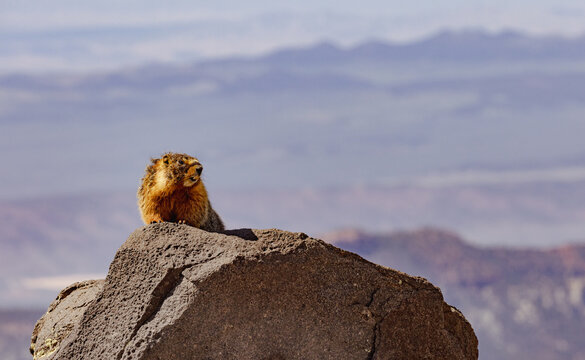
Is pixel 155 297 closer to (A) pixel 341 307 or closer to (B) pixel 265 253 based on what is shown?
(B) pixel 265 253

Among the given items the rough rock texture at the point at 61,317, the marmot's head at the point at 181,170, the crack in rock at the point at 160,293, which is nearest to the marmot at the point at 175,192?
the marmot's head at the point at 181,170

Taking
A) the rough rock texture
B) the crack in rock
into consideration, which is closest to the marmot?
the crack in rock

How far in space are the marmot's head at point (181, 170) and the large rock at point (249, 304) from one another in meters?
0.73

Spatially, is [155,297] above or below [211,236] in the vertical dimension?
below

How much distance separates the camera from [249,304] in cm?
1095

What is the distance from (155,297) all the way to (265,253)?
155 centimetres

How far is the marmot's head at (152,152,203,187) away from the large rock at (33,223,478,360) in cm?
73

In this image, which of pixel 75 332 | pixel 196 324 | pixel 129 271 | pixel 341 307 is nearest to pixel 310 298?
pixel 341 307

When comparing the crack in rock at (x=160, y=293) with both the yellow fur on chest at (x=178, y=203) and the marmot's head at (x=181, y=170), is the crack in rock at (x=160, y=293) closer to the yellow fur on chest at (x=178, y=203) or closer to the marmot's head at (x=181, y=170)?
the yellow fur on chest at (x=178, y=203)

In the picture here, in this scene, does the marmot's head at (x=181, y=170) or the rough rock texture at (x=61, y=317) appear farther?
the rough rock texture at (x=61, y=317)

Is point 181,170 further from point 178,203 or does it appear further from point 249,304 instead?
point 249,304

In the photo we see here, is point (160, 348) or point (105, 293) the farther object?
point (105, 293)

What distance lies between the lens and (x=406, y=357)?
1141 cm

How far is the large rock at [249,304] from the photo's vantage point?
35.7 feet
